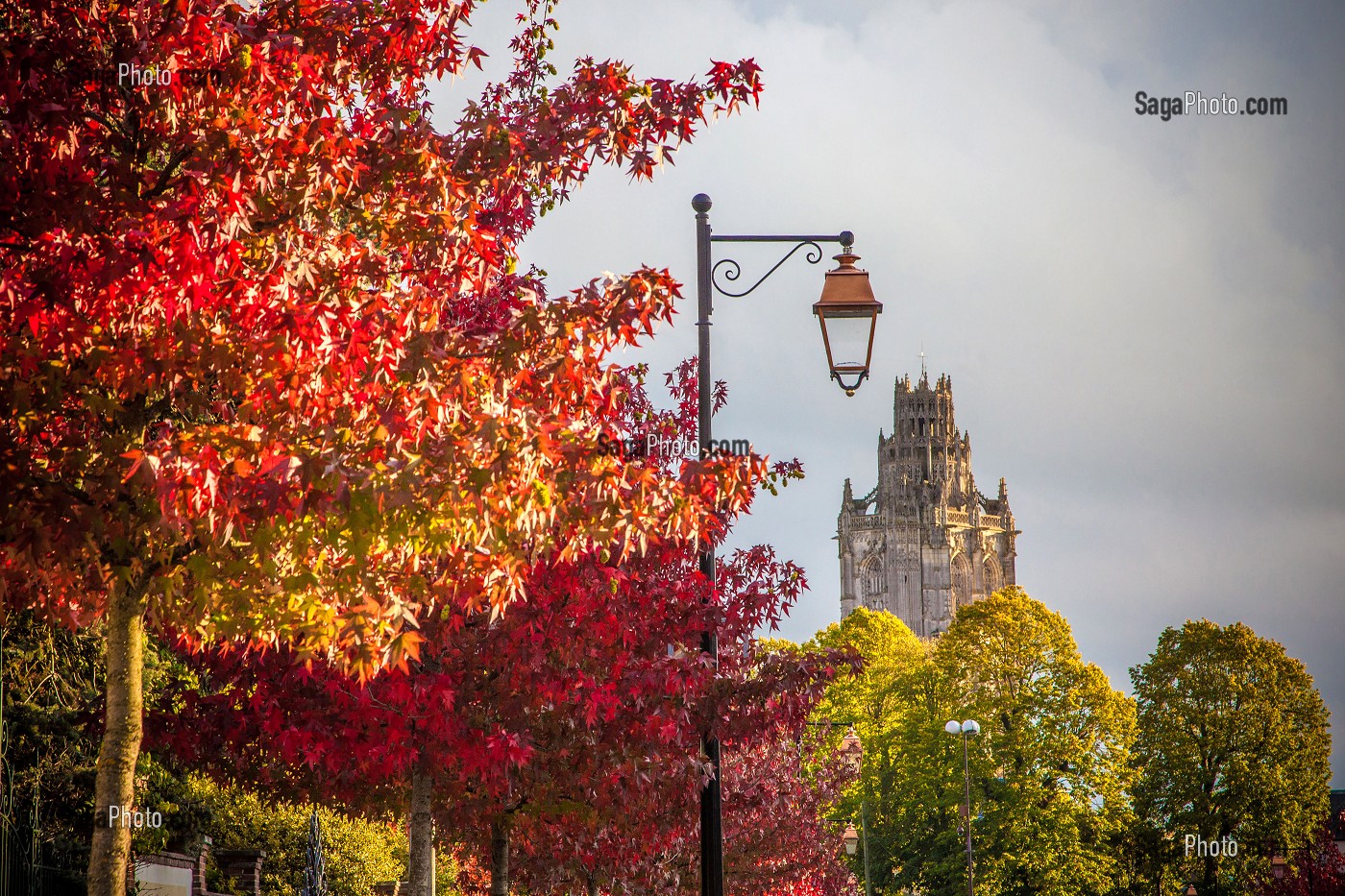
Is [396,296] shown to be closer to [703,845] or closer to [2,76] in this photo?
[2,76]

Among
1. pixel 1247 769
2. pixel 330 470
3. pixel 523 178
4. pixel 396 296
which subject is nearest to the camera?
pixel 330 470

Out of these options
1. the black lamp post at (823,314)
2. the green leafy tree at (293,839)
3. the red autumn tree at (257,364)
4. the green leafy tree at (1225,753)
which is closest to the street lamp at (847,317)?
the black lamp post at (823,314)

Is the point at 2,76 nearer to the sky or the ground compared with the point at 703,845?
nearer to the sky

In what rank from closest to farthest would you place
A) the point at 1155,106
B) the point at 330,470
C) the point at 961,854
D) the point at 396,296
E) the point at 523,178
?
the point at 330,470 → the point at 396,296 → the point at 523,178 → the point at 1155,106 → the point at 961,854

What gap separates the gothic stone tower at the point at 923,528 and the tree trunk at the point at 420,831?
405ft

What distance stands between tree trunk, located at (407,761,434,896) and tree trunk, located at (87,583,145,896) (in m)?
4.48

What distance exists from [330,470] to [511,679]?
222 inches

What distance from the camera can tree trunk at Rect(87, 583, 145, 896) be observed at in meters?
7.67

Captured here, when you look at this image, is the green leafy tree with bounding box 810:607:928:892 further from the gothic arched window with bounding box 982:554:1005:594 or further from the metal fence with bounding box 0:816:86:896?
the gothic arched window with bounding box 982:554:1005:594

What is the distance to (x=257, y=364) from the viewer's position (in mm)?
7438

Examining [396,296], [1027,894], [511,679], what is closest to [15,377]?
[396,296]

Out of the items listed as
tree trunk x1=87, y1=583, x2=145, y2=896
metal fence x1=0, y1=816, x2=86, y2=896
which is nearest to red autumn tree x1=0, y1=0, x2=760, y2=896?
tree trunk x1=87, y1=583, x2=145, y2=896

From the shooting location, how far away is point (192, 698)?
12.7m

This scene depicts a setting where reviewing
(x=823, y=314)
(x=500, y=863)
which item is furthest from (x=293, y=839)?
(x=823, y=314)
